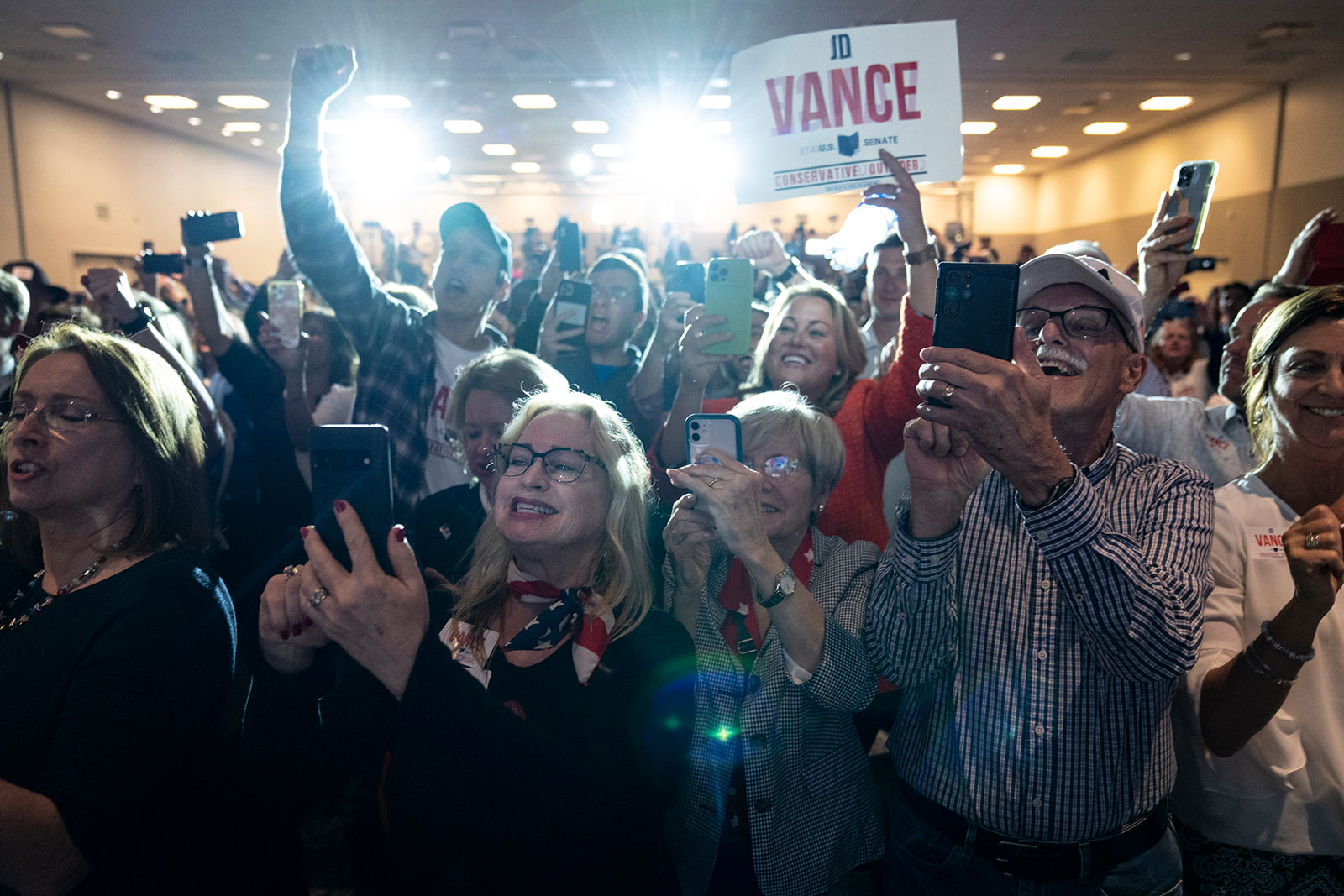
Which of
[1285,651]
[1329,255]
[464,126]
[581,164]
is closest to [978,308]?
[1285,651]

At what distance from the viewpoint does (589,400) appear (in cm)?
169

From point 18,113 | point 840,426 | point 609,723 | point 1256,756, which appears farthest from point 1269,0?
point 18,113

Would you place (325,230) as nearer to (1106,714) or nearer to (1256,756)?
(1106,714)

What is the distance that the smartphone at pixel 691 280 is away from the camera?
2756 millimetres

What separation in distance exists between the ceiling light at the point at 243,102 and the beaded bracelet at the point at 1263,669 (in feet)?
42.9

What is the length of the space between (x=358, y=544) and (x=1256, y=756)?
1539mm

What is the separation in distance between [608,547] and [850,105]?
1.65 meters

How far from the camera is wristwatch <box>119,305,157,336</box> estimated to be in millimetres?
2344

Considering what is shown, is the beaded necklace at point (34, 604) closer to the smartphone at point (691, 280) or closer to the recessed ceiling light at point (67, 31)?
the smartphone at point (691, 280)

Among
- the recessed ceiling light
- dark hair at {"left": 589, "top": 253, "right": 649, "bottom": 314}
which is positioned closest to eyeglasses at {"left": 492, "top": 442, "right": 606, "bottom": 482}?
dark hair at {"left": 589, "top": 253, "right": 649, "bottom": 314}

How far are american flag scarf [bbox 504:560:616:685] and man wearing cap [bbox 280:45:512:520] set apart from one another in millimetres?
970

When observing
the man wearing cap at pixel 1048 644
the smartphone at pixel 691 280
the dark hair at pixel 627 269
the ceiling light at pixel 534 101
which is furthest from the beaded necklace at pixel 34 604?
the ceiling light at pixel 534 101

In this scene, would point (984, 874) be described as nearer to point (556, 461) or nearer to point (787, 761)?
point (787, 761)

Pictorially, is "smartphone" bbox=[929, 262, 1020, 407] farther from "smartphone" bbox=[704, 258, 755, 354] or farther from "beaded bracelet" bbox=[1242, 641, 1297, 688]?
"smartphone" bbox=[704, 258, 755, 354]
